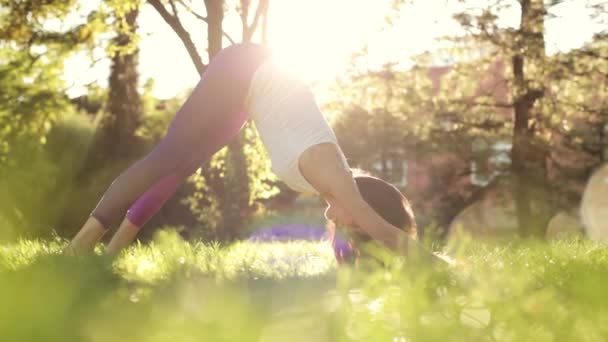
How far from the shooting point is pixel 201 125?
3359 mm

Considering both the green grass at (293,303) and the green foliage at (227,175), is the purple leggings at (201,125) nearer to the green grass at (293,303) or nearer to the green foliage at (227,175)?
the green grass at (293,303)

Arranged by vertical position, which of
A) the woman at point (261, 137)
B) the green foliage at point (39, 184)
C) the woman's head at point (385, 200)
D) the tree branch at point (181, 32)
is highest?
the tree branch at point (181, 32)

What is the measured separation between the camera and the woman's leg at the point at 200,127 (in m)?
3.29

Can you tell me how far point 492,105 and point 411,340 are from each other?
14.4 m

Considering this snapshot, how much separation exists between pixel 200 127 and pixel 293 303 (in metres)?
1.20

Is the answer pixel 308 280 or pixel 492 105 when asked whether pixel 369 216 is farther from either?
pixel 492 105

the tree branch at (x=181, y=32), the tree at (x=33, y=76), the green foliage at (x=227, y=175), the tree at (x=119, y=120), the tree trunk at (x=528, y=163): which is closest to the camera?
the tree branch at (x=181, y=32)

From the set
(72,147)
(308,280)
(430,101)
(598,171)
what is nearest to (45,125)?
(72,147)

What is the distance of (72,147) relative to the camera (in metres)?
15.3

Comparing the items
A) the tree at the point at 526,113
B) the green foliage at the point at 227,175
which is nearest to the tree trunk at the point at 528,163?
the tree at the point at 526,113

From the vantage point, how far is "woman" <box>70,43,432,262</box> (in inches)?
118

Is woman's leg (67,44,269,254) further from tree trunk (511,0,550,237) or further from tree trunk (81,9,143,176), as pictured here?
tree trunk (511,0,550,237)

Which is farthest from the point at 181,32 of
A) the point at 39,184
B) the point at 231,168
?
the point at 39,184

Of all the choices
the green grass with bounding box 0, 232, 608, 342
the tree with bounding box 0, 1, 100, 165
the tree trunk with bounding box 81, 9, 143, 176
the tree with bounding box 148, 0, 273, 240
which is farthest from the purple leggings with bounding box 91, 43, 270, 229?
the tree trunk with bounding box 81, 9, 143, 176
